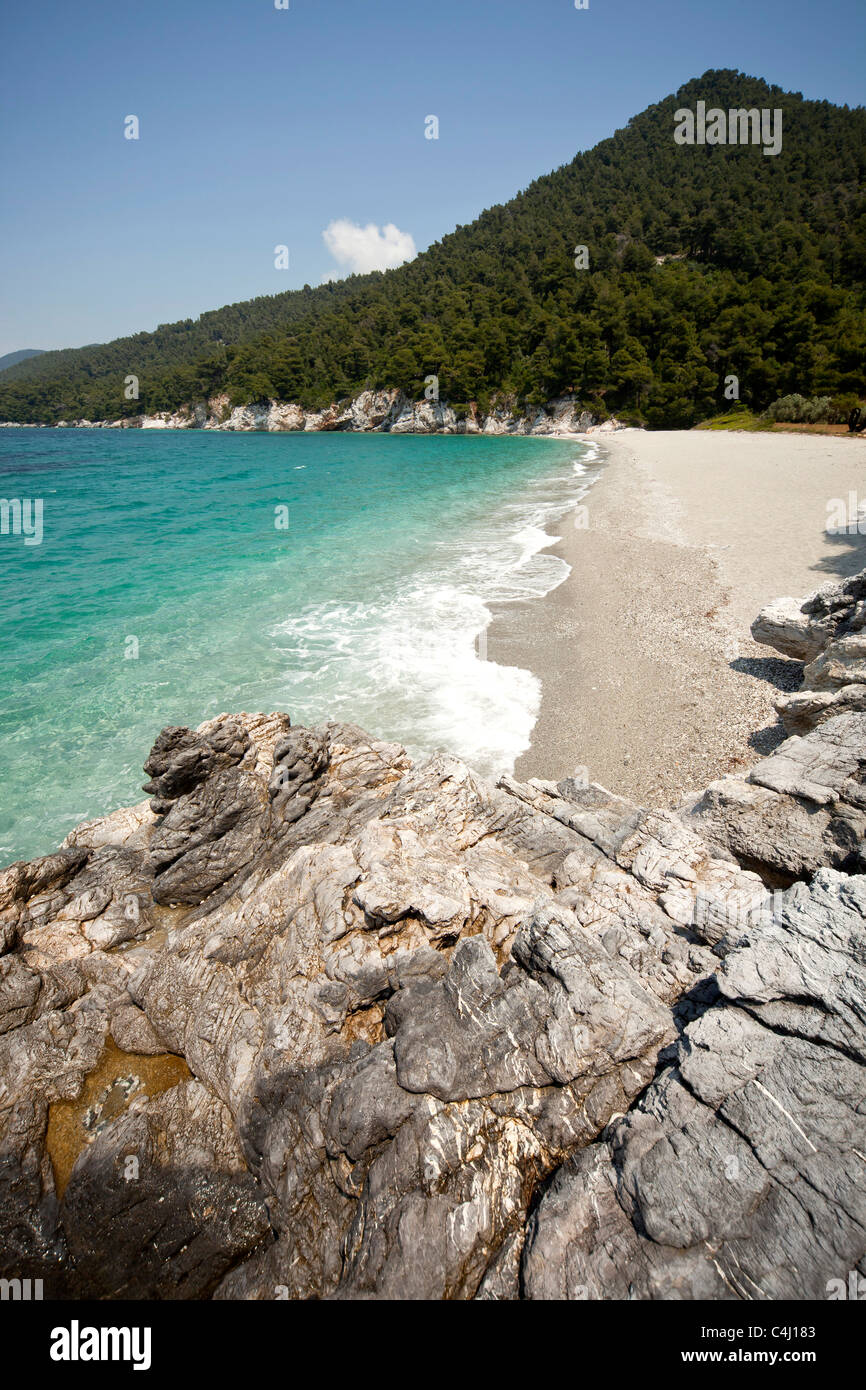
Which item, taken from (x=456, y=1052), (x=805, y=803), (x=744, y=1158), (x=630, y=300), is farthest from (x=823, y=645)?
(x=630, y=300)

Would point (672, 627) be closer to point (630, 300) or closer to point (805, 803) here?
point (805, 803)

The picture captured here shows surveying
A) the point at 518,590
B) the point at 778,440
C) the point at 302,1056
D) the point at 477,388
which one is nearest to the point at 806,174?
the point at 477,388

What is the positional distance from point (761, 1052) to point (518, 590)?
17.5 metres

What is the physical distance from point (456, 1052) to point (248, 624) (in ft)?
52.4

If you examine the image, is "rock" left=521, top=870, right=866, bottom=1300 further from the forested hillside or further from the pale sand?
Answer: the forested hillside

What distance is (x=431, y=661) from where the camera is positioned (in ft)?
50.0

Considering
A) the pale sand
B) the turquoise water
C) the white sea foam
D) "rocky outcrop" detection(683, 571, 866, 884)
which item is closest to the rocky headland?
the turquoise water

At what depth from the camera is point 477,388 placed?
101m

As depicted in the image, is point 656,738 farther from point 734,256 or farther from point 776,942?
point 734,256

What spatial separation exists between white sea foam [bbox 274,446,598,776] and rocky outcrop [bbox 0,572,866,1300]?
4227 millimetres

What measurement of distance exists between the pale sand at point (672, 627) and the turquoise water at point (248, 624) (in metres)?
1.15

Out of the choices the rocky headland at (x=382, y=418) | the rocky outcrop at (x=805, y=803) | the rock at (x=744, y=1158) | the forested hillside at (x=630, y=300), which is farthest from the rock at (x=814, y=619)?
the rocky headland at (x=382, y=418)

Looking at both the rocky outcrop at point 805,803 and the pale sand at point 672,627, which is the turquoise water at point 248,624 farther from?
the rocky outcrop at point 805,803
